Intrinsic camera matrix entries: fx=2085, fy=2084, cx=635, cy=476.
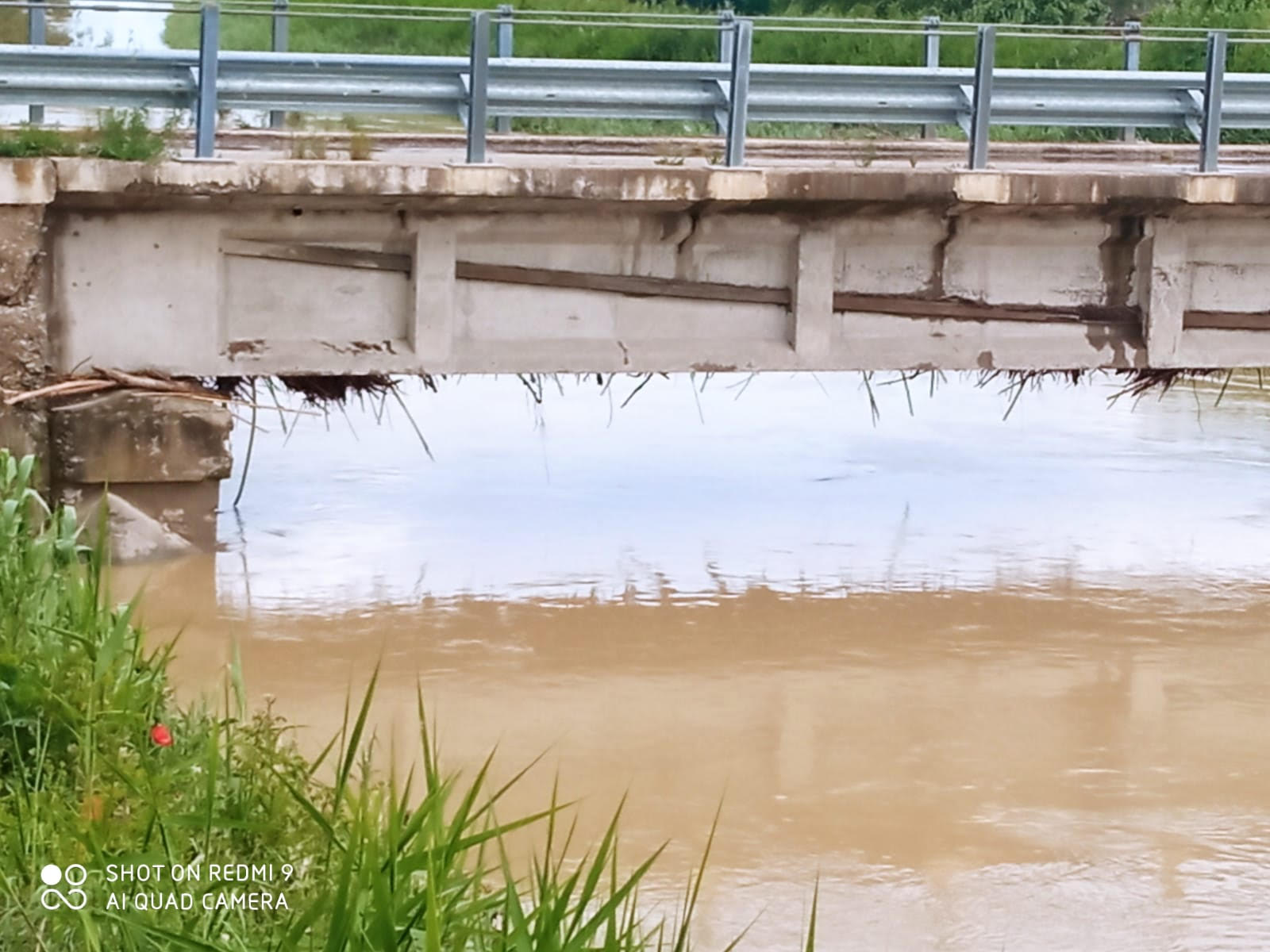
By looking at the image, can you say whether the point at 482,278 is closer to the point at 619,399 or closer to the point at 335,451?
the point at 335,451

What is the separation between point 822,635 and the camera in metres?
9.30

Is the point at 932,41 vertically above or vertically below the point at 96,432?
above

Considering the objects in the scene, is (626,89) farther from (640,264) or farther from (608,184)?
(640,264)

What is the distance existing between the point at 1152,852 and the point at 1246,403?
9761mm

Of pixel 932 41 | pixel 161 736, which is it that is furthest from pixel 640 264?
pixel 161 736

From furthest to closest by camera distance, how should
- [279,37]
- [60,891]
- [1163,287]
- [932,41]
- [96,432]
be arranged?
[932,41], [279,37], [1163,287], [96,432], [60,891]

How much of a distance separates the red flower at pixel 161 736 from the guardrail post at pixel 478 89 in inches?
206

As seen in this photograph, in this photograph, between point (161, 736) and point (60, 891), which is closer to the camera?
point (60, 891)

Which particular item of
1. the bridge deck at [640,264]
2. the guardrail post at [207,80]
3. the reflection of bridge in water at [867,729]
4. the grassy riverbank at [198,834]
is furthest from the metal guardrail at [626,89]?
the grassy riverbank at [198,834]

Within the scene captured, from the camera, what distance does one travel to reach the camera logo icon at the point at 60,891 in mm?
3758

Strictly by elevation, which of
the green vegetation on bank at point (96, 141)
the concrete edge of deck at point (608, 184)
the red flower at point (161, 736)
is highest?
the green vegetation on bank at point (96, 141)

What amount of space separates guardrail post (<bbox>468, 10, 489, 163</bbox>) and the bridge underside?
0.19 meters

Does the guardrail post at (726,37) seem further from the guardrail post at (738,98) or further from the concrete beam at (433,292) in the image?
the concrete beam at (433,292)

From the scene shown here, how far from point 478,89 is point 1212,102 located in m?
3.73
